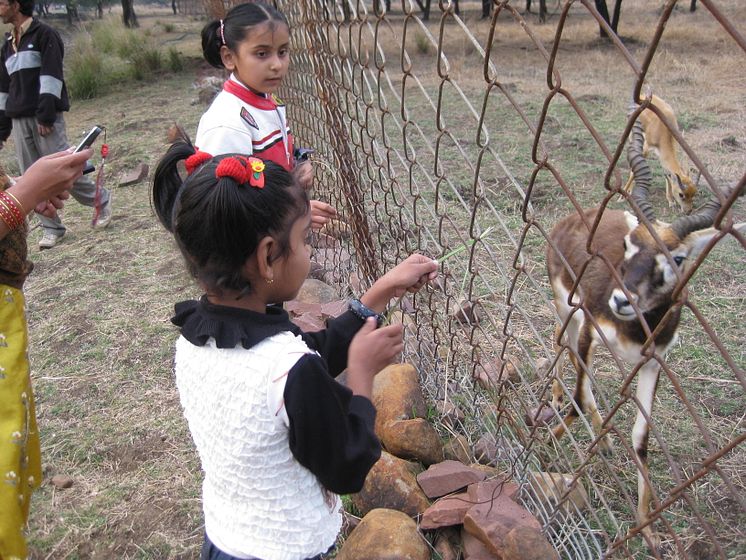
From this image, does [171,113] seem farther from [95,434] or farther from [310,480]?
[310,480]

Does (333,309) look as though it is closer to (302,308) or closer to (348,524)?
(302,308)

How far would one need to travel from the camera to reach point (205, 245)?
1422 millimetres

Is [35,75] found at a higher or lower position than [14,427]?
higher

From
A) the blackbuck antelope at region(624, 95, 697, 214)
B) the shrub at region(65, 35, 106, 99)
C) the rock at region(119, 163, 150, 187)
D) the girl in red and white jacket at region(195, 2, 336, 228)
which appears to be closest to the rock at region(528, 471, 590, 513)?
the girl in red and white jacket at region(195, 2, 336, 228)

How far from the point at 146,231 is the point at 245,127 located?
12.4 feet

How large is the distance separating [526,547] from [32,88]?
554 cm

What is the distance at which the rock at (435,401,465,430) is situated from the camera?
2955 millimetres

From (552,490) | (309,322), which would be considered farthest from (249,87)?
(552,490)

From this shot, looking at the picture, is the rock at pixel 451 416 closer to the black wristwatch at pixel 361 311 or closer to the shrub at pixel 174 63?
the black wristwatch at pixel 361 311

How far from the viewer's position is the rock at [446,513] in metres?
2.30

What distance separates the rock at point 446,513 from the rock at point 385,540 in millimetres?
52

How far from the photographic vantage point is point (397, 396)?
2869 mm

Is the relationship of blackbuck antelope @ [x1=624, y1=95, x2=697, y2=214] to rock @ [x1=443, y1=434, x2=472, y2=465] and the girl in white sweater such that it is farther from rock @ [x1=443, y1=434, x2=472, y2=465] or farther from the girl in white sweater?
the girl in white sweater

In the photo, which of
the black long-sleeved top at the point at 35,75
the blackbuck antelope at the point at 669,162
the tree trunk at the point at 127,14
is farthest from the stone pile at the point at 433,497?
the tree trunk at the point at 127,14
